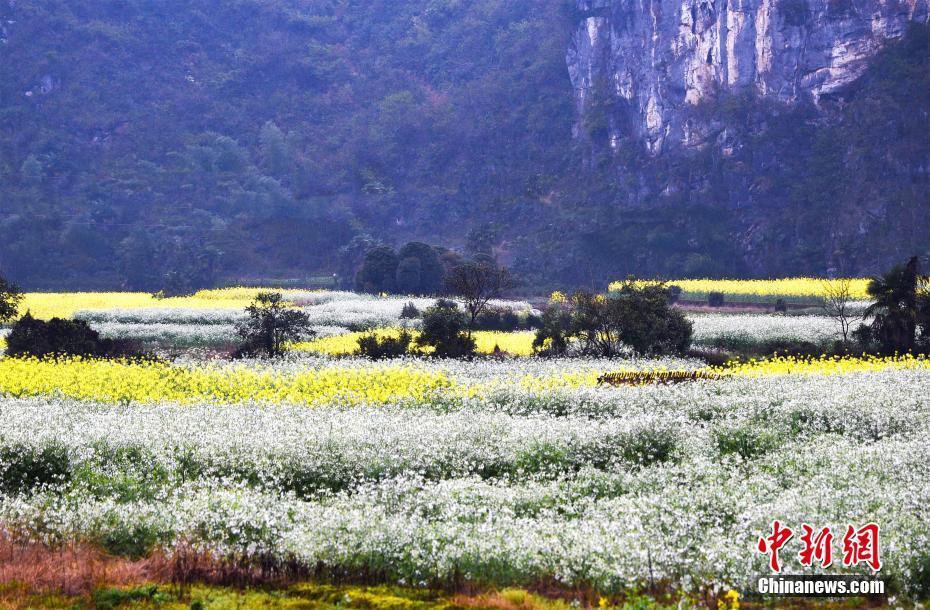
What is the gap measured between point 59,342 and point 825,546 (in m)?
28.9

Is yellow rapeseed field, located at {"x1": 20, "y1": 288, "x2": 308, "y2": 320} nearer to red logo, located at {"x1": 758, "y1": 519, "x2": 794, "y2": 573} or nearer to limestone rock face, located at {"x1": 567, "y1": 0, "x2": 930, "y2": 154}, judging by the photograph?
limestone rock face, located at {"x1": 567, "y1": 0, "x2": 930, "y2": 154}

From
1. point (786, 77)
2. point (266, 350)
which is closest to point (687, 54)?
point (786, 77)

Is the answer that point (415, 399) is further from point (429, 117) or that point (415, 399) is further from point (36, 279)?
point (429, 117)

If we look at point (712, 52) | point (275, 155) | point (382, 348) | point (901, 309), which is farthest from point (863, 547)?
point (275, 155)

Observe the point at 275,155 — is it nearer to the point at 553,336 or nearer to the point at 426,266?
the point at 426,266

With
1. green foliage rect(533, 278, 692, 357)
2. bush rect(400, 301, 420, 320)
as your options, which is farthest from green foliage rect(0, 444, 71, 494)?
bush rect(400, 301, 420, 320)

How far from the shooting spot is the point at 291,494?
1399cm

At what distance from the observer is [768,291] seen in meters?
68.3

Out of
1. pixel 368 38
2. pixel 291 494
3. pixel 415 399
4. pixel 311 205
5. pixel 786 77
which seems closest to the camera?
pixel 291 494

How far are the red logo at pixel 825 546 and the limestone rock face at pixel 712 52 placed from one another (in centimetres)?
8890

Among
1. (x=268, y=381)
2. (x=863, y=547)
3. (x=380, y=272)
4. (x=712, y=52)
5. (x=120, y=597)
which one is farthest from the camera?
(x=712, y=52)

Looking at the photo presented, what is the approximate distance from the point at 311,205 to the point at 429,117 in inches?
890

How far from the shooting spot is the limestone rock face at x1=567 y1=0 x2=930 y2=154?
90.8 meters

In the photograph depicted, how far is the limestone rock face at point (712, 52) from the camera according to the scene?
90750 mm
